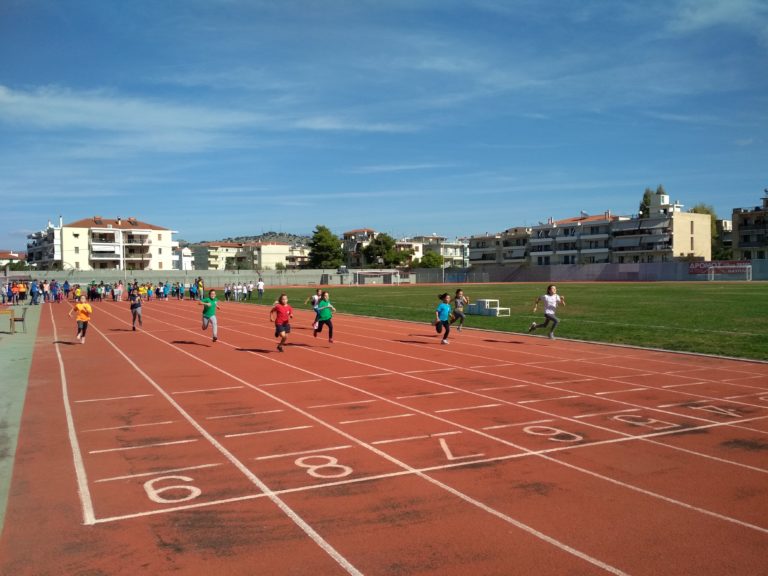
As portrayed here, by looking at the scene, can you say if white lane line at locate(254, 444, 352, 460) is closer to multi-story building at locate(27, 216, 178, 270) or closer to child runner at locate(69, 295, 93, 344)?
child runner at locate(69, 295, 93, 344)

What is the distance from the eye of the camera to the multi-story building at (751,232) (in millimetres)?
91000

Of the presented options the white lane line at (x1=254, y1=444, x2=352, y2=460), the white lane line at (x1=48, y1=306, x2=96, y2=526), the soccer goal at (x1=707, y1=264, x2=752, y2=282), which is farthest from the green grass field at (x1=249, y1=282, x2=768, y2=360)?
the soccer goal at (x1=707, y1=264, x2=752, y2=282)

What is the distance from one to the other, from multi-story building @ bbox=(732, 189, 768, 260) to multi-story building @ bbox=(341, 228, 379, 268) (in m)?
62.5

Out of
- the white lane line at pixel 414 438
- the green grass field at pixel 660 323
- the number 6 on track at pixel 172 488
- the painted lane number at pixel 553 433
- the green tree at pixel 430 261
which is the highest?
the green tree at pixel 430 261

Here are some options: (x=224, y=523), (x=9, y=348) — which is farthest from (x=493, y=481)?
(x=9, y=348)

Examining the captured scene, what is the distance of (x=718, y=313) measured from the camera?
29125 millimetres

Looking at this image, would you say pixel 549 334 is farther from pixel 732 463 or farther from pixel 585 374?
pixel 732 463

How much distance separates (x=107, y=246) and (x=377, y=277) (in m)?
40.1

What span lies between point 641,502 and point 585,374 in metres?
7.91

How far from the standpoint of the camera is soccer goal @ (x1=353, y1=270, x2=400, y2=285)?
9869cm

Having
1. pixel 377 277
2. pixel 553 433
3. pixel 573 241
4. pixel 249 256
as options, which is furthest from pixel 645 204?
pixel 553 433

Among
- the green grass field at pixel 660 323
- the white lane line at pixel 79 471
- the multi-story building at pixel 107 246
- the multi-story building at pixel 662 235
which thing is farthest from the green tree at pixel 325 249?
the white lane line at pixel 79 471

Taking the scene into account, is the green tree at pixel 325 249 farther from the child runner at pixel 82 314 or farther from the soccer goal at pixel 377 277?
the child runner at pixel 82 314

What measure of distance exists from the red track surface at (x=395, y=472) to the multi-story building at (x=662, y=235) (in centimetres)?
8694
